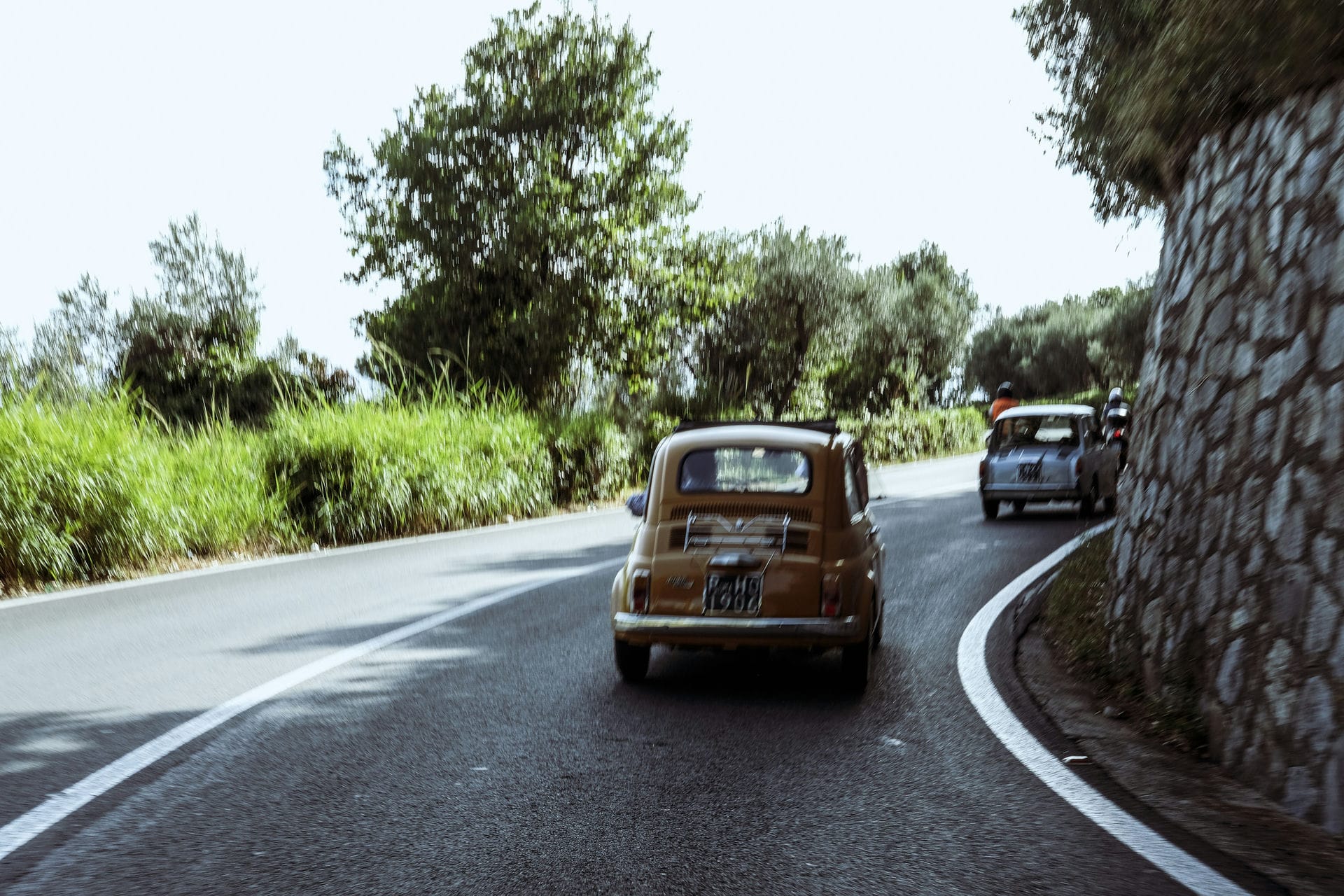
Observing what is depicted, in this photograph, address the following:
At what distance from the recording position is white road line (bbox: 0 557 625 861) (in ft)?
15.0

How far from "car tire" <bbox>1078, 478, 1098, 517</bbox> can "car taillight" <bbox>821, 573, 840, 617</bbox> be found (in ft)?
37.5

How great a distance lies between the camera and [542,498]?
1948 cm

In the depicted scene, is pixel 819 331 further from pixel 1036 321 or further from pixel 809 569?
pixel 1036 321

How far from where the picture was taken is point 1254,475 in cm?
556

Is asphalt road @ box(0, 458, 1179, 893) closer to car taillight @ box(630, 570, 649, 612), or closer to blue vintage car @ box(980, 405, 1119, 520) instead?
car taillight @ box(630, 570, 649, 612)

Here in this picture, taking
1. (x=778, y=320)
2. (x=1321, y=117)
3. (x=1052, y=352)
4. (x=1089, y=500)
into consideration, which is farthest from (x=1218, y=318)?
(x=1052, y=352)

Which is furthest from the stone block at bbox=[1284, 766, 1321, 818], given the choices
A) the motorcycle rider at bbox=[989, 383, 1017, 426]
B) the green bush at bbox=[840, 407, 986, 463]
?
the green bush at bbox=[840, 407, 986, 463]

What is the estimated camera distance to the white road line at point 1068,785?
4004 mm

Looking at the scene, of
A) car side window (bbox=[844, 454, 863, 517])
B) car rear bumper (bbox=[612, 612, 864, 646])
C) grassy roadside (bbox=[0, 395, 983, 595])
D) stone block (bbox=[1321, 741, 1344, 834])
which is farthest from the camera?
grassy roadside (bbox=[0, 395, 983, 595])

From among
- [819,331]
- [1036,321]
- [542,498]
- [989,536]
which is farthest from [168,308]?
[1036,321]

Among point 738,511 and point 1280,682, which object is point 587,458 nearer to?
point 738,511

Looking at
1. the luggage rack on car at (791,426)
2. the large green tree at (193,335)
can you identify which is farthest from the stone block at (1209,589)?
the large green tree at (193,335)

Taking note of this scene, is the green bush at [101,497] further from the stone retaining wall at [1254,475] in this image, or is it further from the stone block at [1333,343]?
the stone block at [1333,343]

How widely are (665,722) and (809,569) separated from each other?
1238mm
